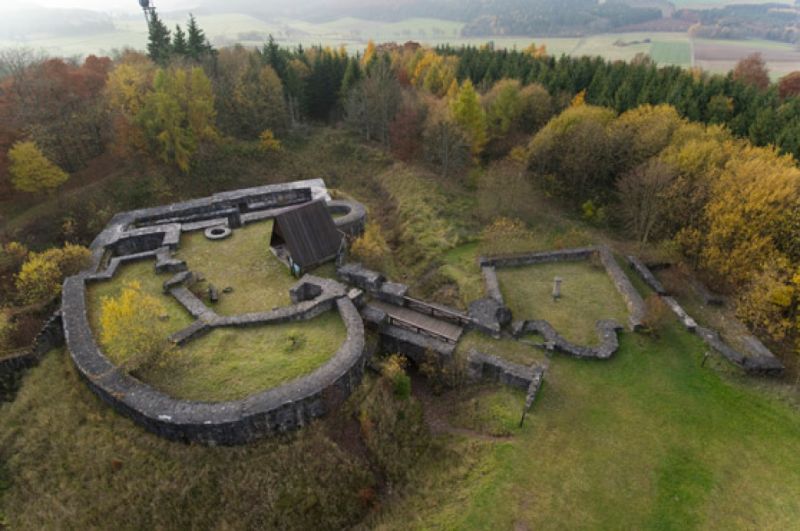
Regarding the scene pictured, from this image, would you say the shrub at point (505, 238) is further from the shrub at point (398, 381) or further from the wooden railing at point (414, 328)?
the shrub at point (398, 381)

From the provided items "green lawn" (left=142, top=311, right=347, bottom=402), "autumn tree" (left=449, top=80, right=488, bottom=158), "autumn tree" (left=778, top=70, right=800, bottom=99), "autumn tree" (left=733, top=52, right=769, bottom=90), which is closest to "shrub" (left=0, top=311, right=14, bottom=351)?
"green lawn" (left=142, top=311, right=347, bottom=402)

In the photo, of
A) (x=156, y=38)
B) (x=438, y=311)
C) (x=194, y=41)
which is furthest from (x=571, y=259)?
(x=156, y=38)

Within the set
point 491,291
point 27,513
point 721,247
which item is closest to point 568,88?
point 721,247

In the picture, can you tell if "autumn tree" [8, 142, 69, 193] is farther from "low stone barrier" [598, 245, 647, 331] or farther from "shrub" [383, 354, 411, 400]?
"low stone barrier" [598, 245, 647, 331]

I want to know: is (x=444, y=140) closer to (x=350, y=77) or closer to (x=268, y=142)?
(x=350, y=77)

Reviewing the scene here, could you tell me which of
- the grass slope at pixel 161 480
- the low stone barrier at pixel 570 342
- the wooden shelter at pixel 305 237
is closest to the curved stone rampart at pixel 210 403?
the grass slope at pixel 161 480
